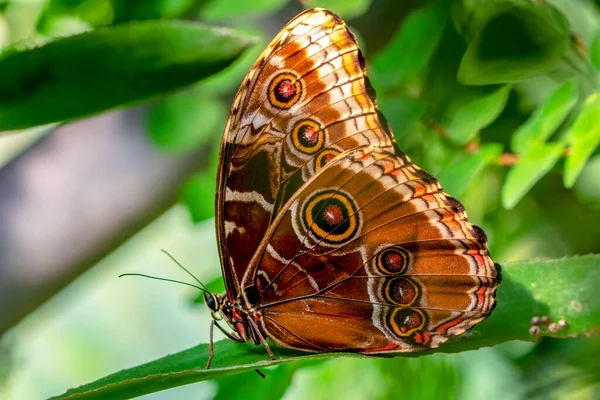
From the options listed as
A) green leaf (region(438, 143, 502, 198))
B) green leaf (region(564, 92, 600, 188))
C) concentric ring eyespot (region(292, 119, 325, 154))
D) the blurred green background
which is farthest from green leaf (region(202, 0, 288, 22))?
green leaf (region(564, 92, 600, 188))

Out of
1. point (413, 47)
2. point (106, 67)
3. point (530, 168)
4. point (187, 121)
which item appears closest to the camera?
point (106, 67)

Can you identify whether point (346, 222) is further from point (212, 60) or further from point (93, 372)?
point (93, 372)

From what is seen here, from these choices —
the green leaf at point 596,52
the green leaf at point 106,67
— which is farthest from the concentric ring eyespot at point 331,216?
the green leaf at point 596,52

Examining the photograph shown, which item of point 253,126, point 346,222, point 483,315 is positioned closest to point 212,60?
point 253,126

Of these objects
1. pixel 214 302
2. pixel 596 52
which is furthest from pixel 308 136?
pixel 596 52

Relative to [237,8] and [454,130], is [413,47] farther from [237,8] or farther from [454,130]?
[237,8]

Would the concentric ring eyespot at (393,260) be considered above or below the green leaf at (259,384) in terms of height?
above

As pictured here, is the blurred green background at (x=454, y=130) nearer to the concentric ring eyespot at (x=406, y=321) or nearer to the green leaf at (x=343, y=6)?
the green leaf at (x=343, y=6)
